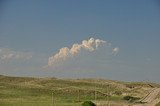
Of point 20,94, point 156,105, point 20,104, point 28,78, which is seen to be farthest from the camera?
point 28,78

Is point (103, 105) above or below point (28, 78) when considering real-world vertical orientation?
below

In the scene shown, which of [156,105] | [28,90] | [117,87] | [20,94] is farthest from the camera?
[117,87]

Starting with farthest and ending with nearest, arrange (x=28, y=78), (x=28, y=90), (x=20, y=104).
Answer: (x=28, y=78) → (x=28, y=90) → (x=20, y=104)

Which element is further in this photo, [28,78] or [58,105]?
[28,78]

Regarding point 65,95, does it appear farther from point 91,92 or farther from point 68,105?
point 68,105

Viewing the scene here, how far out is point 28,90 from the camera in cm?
8075

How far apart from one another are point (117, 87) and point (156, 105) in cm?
5057

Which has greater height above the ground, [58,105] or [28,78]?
[28,78]

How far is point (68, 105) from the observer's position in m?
55.2

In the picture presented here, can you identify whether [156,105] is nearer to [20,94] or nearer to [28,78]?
[20,94]

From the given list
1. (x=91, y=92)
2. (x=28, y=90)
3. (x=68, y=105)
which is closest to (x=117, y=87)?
(x=91, y=92)

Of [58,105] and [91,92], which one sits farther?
[91,92]

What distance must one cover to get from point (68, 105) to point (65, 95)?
72.5 feet

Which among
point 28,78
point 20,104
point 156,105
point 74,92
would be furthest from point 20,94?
point 28,78
